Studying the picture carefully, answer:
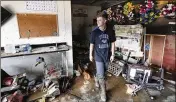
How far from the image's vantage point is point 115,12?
2812 mm

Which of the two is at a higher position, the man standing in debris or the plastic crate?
the man standing in debris

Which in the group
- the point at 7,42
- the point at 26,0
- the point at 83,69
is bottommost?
the point at 83,69

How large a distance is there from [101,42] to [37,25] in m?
1.00

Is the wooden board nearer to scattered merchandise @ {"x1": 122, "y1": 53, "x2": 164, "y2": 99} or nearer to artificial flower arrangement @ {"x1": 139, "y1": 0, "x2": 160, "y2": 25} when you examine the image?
scattered merchandise @ {"x1": 122, "y1": 53, "x2": 164, "y2": 99}

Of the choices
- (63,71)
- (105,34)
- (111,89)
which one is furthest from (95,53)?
(63,71)

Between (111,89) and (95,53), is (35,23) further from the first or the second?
(111,89)

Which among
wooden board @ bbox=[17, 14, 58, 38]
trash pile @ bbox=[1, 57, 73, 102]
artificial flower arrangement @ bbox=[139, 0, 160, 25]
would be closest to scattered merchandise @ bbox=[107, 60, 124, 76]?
trash pile @ bbox=[1, 57, 73, 102]

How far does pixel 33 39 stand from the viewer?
1.96 meters

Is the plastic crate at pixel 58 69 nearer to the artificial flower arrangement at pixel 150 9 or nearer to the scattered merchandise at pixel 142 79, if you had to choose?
the scattered merchandise at pixel 142 79

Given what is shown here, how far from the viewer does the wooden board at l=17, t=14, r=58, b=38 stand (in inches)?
73.2

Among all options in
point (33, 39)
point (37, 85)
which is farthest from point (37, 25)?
Answer: point (37, 85)

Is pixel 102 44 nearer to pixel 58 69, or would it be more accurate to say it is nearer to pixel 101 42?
pixel 101 42

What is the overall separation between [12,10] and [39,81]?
1.09m

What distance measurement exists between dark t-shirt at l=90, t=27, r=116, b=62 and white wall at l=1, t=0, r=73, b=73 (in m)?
0.72
